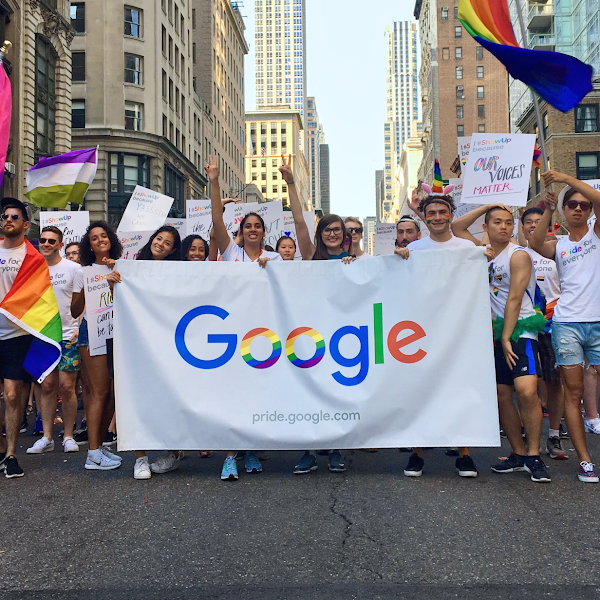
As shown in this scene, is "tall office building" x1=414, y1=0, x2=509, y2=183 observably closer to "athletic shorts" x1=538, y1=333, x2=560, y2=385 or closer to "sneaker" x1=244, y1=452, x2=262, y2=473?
"athletic shorts" x1=538, y1=333, x2=560, y2=385

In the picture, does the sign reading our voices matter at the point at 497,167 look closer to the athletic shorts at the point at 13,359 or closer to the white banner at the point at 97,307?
the white banner at the point at 97,307

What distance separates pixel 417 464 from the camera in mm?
5293

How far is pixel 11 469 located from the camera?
5.40 m

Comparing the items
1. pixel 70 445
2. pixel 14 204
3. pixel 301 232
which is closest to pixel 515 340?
pixel 301 232

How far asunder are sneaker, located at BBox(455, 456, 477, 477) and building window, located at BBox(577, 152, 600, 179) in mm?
37097

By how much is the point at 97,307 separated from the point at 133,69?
3928cm

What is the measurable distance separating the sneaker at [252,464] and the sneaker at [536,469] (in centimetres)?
195

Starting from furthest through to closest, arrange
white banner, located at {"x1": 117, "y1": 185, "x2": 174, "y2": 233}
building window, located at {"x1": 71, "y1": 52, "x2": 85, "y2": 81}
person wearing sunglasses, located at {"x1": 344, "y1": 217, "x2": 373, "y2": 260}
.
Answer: building window, located at {"x1": 71, "y1": 52, "x2": 85, "y2": 81}
white banner, located at {"x1": 117, "y1": 185, "x2": 174, "y2": 233}
person wearing sunglasses, located at {"x1": 344, "y1": 217, "x2": 373, "y2": 260}

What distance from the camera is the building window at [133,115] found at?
41406mm

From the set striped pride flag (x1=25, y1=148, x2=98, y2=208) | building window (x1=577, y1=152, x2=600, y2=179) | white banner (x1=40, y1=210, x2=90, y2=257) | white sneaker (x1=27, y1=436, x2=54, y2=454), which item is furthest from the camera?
building window (x1=577, y1=152, x2=600, y2=179)

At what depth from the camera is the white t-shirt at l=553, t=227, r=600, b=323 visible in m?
5.27

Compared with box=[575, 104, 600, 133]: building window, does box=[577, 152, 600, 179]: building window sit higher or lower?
lower

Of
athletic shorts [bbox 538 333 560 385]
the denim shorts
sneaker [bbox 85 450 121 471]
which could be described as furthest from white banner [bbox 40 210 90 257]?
the denim shorts

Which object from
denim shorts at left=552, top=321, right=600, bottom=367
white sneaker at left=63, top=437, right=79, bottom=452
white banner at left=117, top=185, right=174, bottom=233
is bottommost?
white sneaker at left=63, top=437, right=79, bottom=452
